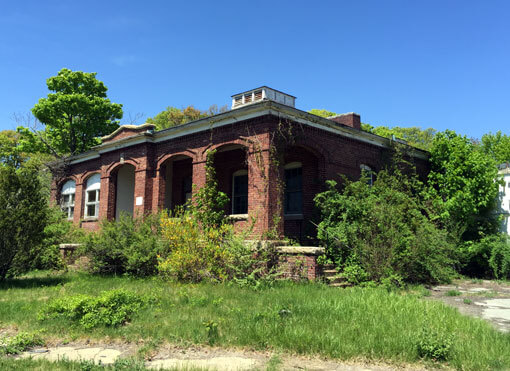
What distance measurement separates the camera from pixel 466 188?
15.1 m

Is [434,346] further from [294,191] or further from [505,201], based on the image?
[505,201]

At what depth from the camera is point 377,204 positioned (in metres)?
11.9

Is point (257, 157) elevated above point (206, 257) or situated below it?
above

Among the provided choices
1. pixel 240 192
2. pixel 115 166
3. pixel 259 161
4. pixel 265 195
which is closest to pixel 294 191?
pixel 240 192

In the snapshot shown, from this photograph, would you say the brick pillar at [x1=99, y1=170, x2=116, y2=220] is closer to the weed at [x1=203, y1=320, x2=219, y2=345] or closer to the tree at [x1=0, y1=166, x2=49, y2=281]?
the tree at [x1=0, y1=166, x2=49, y2=281]

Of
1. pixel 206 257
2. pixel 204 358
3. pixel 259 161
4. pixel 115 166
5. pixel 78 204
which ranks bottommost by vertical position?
pixel 204 358

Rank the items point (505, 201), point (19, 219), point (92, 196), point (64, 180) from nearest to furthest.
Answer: point (19, 219), point (505, 201), point (92, 196), point (64, 180)

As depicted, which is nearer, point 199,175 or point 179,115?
point 199,175

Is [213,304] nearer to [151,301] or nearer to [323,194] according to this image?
[151,301]

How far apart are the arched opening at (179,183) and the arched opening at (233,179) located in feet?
8.43

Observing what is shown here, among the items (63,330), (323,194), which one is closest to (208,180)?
Result: (323,194)

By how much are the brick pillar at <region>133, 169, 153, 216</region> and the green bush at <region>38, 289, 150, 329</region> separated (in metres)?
9.19

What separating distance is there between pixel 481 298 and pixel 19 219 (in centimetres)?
1118

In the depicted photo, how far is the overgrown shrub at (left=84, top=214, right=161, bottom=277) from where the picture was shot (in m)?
12.3
